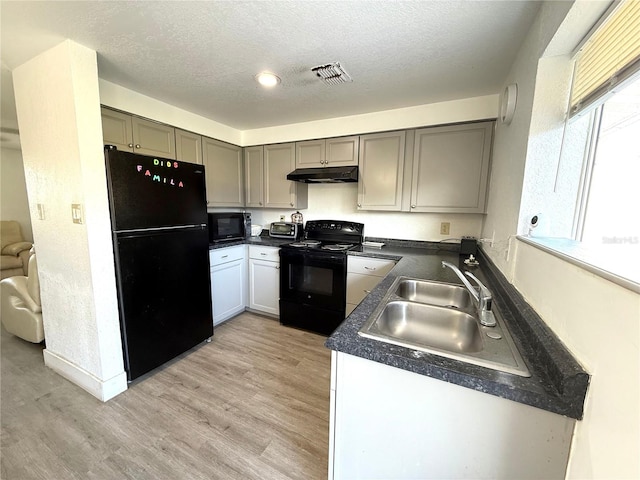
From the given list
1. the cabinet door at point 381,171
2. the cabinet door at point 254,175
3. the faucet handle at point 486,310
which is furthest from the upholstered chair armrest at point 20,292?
the faucet handle at point 486,310

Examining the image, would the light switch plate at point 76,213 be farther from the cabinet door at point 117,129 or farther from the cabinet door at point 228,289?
the cabinet door at point 228,289

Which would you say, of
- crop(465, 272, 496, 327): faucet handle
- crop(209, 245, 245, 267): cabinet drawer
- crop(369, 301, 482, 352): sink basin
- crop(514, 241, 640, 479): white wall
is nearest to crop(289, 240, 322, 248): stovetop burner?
crop(209, 245, 245, 267): cabinet drawer

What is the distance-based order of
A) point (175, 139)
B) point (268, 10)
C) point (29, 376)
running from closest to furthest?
point (268, 10) < point (29, 376) < point (175, 139)

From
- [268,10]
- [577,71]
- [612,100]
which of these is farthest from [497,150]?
[268,10]

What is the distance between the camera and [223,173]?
299 centimetres

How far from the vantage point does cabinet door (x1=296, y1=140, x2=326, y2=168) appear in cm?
279

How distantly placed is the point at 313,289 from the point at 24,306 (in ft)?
8.75

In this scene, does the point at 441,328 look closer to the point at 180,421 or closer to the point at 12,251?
the point at 180,421

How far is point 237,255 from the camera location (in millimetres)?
2879

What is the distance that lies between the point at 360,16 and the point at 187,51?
1075mm

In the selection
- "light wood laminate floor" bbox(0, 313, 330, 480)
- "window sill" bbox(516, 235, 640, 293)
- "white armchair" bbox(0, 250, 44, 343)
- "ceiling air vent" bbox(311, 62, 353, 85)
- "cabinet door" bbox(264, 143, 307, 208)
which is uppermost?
"ceiling air vent" bbox(311, 62, 353, 85)

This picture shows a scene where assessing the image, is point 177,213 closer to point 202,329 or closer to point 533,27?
point 202,329

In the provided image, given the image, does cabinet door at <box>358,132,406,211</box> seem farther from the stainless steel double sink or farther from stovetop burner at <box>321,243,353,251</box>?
the stainless steel double sink

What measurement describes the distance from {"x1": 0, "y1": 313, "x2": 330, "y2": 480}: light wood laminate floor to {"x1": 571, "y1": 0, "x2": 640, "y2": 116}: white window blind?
6.34 feet
